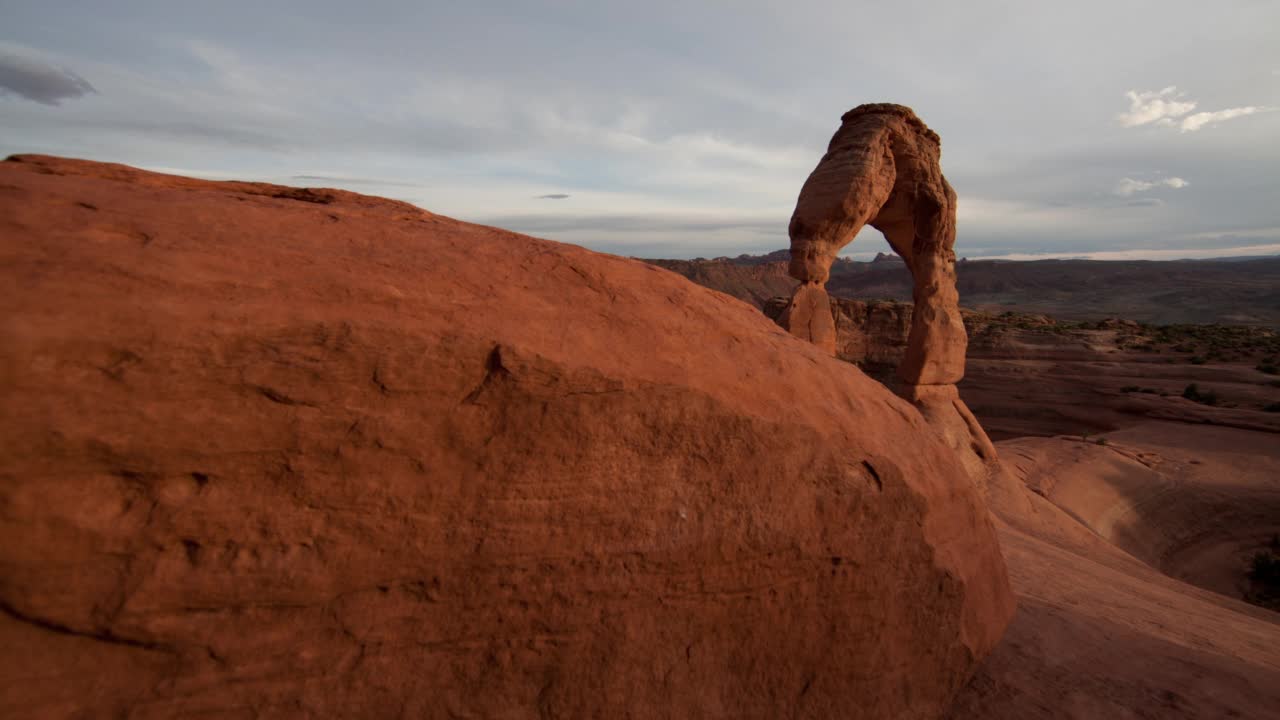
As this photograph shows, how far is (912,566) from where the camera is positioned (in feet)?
9.43

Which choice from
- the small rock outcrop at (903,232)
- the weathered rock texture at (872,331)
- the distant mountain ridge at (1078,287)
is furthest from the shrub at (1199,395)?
the distant mountain ridge at (1078,287)

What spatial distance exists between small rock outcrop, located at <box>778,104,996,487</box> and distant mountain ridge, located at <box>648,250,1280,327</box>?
3382 centimetres

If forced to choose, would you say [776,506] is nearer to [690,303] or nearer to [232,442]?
[690,303]

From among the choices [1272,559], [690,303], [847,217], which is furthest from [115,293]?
[1272,559]

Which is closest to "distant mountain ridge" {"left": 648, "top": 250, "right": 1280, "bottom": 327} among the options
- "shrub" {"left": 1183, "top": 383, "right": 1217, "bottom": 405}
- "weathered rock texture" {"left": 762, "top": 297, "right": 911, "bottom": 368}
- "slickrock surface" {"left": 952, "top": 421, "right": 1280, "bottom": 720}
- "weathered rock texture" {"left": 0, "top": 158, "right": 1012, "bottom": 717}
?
"weathered rock texture" {"left": 762, "top": 297, "right": 911, "bottom": 368}

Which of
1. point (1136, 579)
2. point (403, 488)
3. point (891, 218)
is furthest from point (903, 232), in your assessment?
point (403, 488)

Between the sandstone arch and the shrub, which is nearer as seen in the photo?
the sandstone arch

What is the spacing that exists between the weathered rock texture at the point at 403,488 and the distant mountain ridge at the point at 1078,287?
42.5 meters

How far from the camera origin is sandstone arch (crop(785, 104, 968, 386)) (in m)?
8.62

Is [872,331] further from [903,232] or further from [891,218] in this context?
[891,218]

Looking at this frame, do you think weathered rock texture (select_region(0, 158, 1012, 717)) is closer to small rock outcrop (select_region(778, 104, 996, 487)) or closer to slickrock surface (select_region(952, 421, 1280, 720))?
slickrock surface (select_region(952, 421, 1280, 720))

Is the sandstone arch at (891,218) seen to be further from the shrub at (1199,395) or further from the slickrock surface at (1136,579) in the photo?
the shrub at (1199,395)

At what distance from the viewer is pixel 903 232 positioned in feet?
35.0

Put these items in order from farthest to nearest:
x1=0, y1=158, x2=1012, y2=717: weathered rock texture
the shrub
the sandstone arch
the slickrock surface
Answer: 1. the shrub
2. the sandstone arch
3. the slickrock surface
4. x1=0, y1=158, x2=1012, y2=717: weathered rock texture
